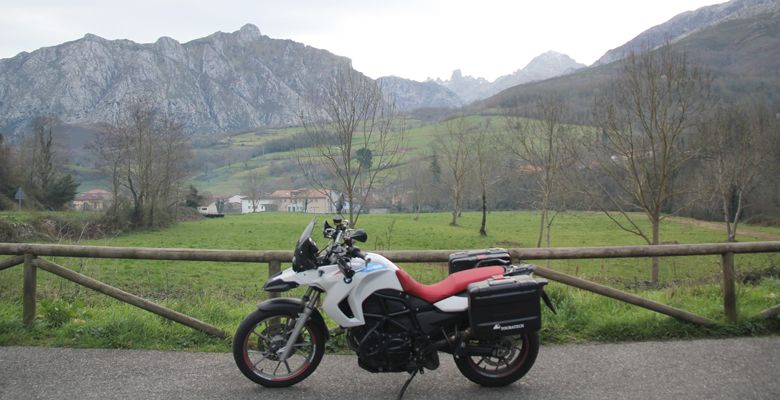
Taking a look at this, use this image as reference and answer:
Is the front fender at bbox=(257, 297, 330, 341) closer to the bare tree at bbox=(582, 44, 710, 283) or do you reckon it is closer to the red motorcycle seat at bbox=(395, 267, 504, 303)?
the red motorcycle seat at bbox=(395, 267, 504, 303)

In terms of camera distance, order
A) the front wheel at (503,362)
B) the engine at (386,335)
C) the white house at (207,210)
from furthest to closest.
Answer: the white house at (207,210), the front wheel at (503,362), the engine at (386,335)

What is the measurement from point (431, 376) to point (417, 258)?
1.39m

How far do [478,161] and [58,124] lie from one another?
42558mm

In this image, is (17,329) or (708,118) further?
(708,118)

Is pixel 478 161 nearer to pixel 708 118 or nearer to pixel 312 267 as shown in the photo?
pixel 708 118

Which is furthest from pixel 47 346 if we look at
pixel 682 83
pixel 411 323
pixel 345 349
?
pixel 682 83

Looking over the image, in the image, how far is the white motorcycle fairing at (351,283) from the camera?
4.20 m

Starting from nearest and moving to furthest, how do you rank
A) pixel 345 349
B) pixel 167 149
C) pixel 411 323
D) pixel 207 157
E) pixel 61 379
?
pixel 411 323, pixel 61 379, pixel 345 349, pixel 167 149, pixel 207 157

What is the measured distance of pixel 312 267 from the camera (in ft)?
13.9

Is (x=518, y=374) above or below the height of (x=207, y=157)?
below

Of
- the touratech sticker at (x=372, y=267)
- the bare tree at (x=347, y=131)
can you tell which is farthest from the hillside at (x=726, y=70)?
the touratech sticker at (x=372, y=267)

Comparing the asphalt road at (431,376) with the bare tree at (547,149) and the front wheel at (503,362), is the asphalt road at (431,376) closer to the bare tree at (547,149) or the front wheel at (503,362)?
the front wheel at (503,362)

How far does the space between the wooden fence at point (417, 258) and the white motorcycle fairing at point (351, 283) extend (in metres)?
1.27

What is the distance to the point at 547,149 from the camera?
1159 inches
